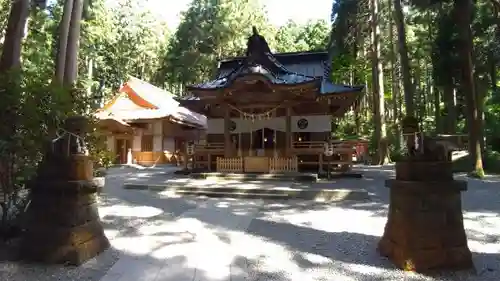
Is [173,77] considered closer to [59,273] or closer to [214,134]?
[214,134]

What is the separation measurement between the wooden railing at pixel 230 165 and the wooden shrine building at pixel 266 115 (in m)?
0.04

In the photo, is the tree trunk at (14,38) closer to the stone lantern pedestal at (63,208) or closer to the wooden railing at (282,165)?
the stone lantern pedestal at (63,208)

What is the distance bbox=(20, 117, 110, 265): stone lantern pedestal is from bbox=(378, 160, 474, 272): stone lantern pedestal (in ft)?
11.9

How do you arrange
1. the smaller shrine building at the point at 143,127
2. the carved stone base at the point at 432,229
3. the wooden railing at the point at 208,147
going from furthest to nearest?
the smaller shrine building at the point at 143,127 → the wooden railing at the point at 208,147 → the carved stone base at the point at 432,229

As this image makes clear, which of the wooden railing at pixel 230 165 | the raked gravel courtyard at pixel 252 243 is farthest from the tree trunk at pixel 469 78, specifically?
the wooden railing at pixel 230 165

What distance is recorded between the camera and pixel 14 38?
5387 millimetres

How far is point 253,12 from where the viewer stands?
27.5 meters

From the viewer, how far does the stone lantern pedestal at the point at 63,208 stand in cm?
400

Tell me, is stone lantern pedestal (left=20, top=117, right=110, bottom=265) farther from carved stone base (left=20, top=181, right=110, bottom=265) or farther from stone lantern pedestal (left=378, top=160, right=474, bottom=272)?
stone lantern pedestal (left=378, top=160, right=474, bottom=272)

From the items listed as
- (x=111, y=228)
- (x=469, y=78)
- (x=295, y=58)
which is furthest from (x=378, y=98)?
(x=111, y=228)

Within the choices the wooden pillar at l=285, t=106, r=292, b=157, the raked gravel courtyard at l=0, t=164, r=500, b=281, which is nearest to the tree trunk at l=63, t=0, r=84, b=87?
the raked gravel courtyard at l=0, t=164, r=500, b=281

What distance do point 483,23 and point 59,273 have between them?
728 inches

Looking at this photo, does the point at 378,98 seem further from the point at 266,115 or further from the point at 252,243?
the point at 252,243

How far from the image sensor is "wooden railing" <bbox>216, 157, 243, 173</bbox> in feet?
43.6
